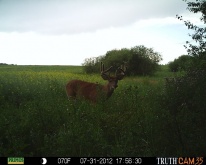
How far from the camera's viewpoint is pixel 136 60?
34312mm

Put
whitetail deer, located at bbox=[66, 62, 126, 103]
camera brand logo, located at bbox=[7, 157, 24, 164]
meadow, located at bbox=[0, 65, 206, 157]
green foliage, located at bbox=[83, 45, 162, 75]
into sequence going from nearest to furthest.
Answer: camera brand logo, located at bbox=[7, 157, 24, 164] → meadow, located at bbox=[0, 65, 206, 157] → whitetail deer, located at bbox=[66, 62, 126, 103] → green foliage, located at bbox=[83, 45, 162, 75]

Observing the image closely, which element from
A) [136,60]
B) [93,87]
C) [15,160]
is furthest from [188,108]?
[136,60]

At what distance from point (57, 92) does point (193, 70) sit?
730 centimetres

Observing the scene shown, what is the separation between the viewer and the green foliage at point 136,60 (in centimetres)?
3400

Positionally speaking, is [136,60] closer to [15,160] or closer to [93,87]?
[93,87]

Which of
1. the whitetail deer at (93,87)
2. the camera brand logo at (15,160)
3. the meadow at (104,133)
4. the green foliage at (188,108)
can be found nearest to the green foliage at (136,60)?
the whitetail deer at (93,87)

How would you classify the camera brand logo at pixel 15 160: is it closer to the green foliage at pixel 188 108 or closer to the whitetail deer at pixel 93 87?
the green foliage at pixel 188 108

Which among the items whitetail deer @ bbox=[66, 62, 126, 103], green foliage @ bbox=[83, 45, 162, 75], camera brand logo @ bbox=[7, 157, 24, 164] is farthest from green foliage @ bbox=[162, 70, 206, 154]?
green foliage @ bbox=[83, 45, 162, 75]

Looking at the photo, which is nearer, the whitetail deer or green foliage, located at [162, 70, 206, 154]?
green foliage, located at [162, 70, 206, 154]

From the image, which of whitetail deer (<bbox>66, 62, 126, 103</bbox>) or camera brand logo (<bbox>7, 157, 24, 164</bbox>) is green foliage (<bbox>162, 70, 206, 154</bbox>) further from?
whitetail deer (<bbox>66, 62, 126, 103</bbox>)

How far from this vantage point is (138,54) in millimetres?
34531

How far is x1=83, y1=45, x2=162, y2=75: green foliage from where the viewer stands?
A: 112ft

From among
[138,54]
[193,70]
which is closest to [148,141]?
[193,70]

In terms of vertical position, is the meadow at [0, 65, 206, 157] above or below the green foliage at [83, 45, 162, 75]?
below
